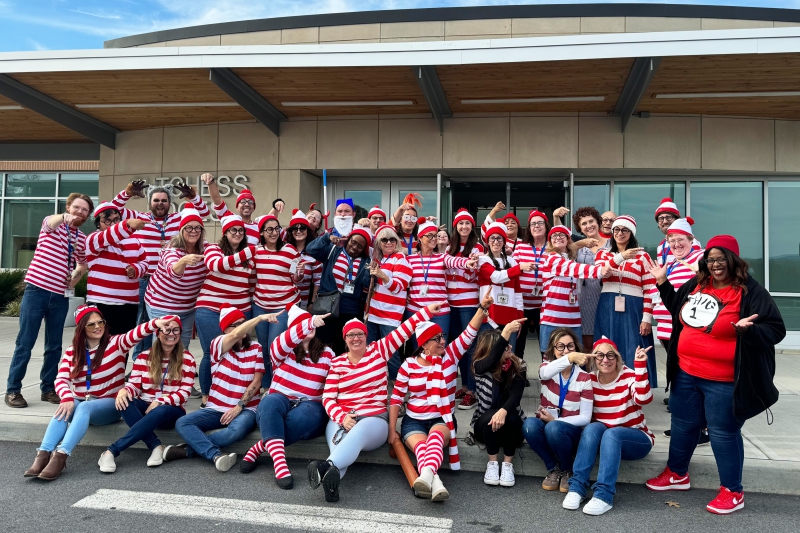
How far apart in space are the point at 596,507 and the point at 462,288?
2.34 meters

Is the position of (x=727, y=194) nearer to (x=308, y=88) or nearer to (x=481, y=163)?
(x=481, y=163)

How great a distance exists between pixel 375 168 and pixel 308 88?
5.79 feet

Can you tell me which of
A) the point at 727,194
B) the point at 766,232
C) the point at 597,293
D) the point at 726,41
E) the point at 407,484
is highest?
the point at 726,41

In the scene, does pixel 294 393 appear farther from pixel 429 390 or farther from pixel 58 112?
pixel 58 112

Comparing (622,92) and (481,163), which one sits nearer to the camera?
(622,92)

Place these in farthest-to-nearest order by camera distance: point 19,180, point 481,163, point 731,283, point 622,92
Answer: point 19,180, point 481,163, point 622,92, point 731,283

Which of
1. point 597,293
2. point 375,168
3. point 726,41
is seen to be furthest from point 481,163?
point 597,293

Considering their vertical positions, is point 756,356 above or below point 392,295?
below

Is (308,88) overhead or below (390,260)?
overhead

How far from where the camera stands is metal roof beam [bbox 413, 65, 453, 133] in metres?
7.58

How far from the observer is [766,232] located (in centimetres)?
964

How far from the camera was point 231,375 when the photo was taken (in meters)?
4.65

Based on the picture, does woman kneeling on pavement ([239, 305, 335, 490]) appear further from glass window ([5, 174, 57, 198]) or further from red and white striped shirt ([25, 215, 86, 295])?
glass window ([5, 174, 57, 198])

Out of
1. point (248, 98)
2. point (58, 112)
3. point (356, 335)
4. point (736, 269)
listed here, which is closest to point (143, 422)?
point (356, 335)
